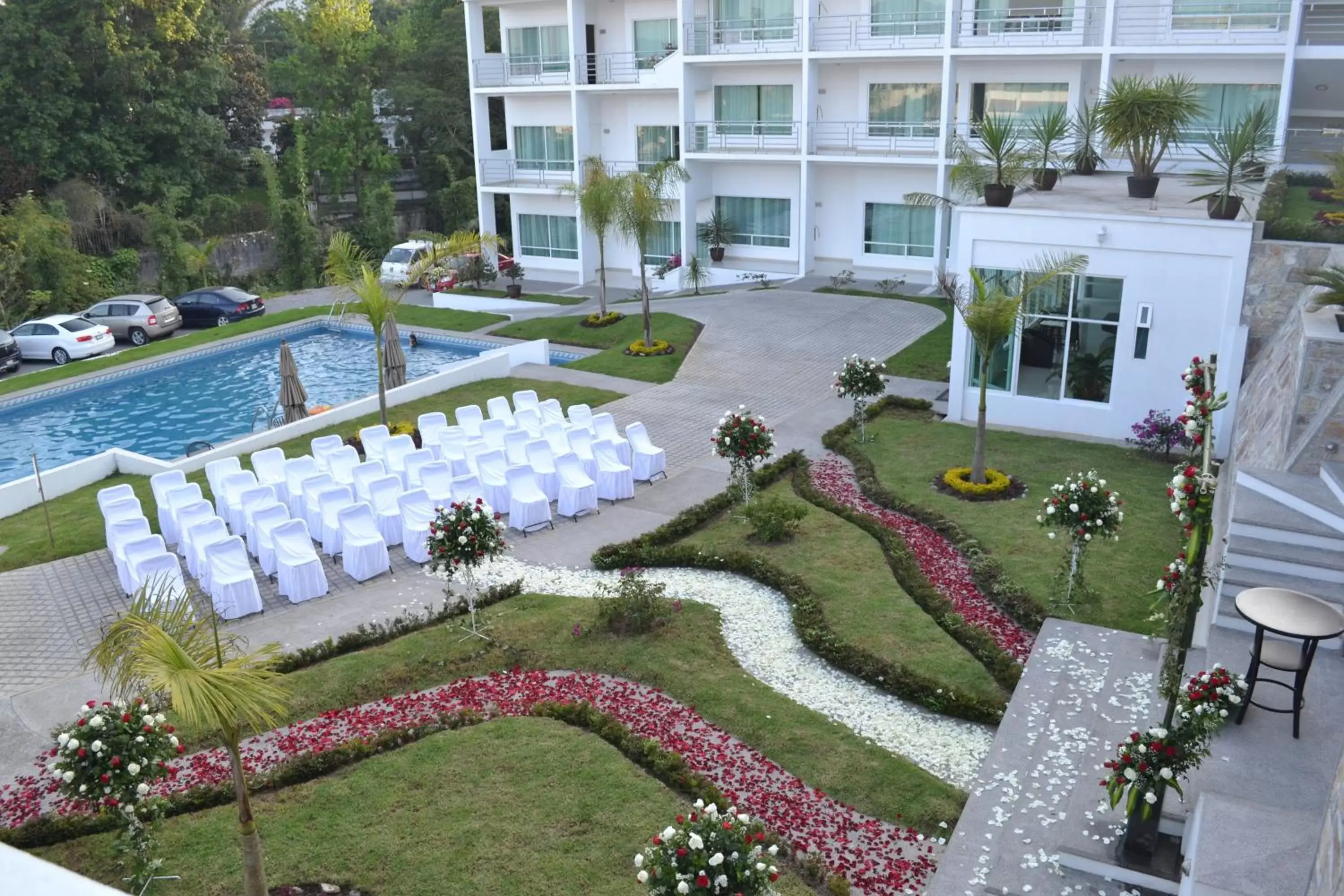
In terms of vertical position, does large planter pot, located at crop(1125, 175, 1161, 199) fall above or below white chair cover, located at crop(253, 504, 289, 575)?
above

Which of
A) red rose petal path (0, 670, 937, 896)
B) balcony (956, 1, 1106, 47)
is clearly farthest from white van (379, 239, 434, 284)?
red rose petal path (0, 670, 937, 896)

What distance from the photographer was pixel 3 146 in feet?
121

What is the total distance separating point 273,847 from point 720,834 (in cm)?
399

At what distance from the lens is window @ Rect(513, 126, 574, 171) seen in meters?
36.7

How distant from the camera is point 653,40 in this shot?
3478 centimetres

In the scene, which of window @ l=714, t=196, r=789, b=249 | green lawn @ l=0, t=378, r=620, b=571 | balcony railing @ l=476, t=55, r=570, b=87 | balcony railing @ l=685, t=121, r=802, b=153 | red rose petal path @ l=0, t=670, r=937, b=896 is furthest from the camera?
balcony railing @ l=476, t=55, r=570, b=87

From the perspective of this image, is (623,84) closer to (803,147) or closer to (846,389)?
(803,147)

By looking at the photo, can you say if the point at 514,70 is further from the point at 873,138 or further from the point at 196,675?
the point at 196,675

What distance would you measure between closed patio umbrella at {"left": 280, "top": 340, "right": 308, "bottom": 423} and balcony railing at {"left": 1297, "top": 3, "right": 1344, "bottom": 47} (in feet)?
79.3

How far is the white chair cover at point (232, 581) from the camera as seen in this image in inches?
508

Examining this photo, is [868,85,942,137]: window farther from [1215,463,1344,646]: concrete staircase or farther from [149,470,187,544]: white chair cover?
[149,470,187,544]: white chair cover

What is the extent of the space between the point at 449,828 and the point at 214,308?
1059 inches

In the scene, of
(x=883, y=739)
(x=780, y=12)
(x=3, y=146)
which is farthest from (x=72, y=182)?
(x=883, y=739)

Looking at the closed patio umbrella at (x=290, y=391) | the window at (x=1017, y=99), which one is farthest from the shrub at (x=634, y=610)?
the window at (x=1017, y=99)
